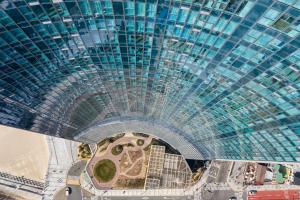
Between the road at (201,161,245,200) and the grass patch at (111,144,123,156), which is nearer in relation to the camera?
the road at (201,161,245,200)

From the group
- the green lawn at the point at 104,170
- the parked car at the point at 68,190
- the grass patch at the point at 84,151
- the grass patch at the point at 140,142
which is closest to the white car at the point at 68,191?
the parked car at the point at 68,190

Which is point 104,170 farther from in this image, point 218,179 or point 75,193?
point 218,179

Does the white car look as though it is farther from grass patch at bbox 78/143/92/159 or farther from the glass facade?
the glass facade

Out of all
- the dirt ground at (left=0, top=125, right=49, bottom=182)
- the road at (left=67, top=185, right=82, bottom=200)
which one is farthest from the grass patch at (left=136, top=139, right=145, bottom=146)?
the dirt ground at (left=0, top=125, right=49, bottom=182)

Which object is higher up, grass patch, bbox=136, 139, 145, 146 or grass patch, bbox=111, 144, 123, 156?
grass patch, bbox=136, 139, 145, 146

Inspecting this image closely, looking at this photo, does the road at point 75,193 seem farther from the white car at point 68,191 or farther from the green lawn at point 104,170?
the green lawn at point 104,170

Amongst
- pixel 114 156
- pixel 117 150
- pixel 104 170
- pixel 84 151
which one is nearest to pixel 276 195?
pixel 117 150

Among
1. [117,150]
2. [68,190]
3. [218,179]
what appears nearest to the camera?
[68,190]
